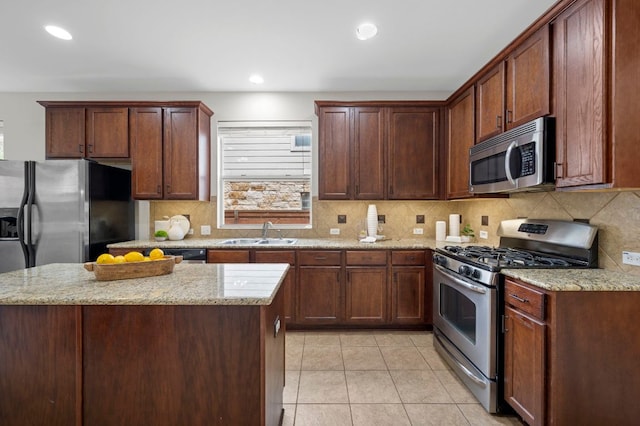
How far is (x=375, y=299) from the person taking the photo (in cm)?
333

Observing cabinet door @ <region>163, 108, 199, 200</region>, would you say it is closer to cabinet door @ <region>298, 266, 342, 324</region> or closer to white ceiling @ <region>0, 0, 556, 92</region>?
white ceiling @ <region>0, 0, 556, 92</region>

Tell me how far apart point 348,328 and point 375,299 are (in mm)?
423

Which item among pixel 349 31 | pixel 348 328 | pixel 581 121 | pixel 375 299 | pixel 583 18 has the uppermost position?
pixel 349 31

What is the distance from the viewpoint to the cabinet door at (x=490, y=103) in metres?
2.53

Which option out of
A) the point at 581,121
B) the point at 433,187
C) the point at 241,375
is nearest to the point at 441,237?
the point at 433,187

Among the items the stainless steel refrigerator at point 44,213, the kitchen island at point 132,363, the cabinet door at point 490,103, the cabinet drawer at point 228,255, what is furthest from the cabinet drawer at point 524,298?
the stainless steel refrigerator at point 44,213

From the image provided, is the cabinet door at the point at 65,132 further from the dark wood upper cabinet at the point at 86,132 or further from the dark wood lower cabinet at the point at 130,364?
the dark wood lower cabinet at the point at 130,364

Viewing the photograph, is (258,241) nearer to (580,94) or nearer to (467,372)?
(467,372)

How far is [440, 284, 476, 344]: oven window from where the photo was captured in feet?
7.45

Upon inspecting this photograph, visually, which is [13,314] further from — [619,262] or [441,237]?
[441,237]

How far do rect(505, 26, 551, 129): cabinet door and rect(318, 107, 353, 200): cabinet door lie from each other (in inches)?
63.6

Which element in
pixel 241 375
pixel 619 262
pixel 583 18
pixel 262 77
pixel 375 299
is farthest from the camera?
pixel 262 77

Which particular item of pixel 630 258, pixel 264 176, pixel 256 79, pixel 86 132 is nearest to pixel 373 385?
pixel 630 258

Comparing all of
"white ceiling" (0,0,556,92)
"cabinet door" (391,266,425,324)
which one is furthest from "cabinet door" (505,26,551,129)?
"cabinet door" (391,266,425,324)
